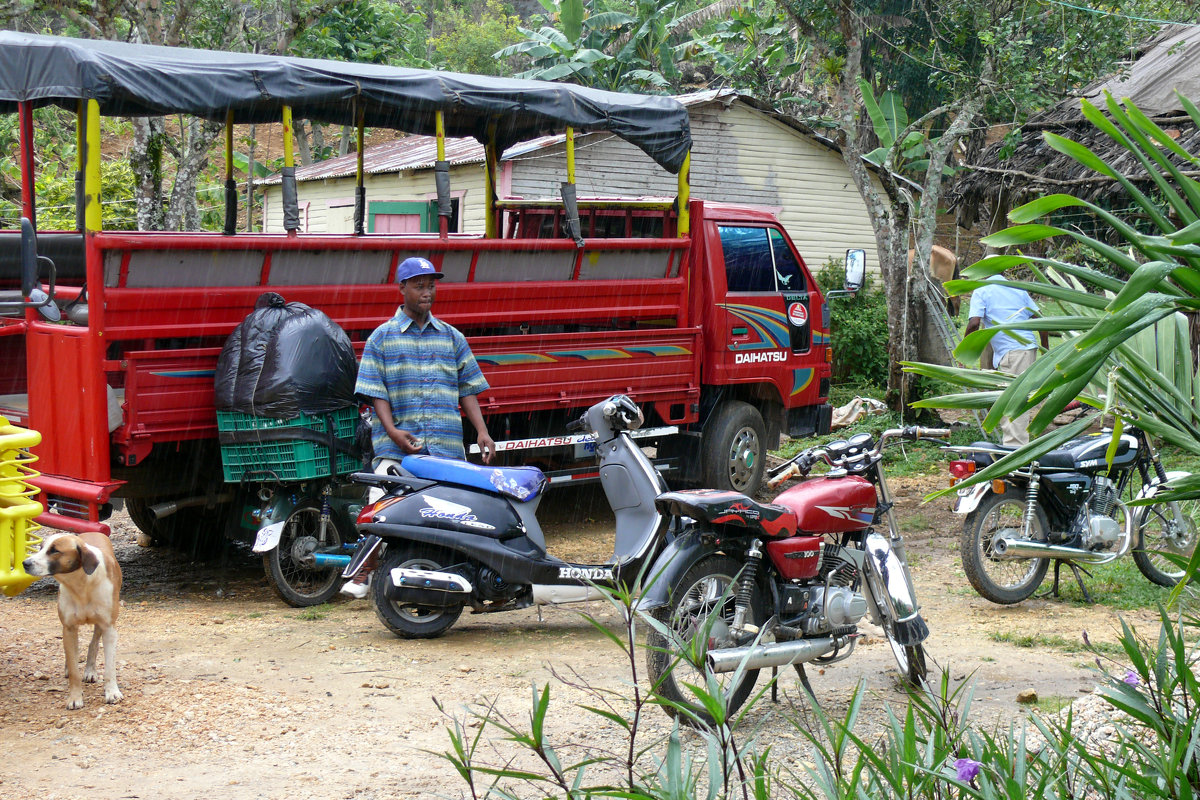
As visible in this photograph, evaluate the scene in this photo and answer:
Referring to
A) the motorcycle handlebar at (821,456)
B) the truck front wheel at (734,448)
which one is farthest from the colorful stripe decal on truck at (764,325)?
the motorcycle handlebar at (821,456)

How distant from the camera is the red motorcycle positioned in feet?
14.0

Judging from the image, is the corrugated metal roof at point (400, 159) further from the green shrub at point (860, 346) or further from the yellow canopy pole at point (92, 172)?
the yellow canopy pole at point (92, 172)

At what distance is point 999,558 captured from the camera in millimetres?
6199

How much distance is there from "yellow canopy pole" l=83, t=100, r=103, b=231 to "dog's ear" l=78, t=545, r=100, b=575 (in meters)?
1.98

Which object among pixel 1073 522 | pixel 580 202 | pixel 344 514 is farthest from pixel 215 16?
pixel 1073 522

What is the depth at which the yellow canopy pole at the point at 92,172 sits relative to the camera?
Answer: 5734mm

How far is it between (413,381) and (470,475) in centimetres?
80

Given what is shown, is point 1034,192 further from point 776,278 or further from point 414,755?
point 414,755

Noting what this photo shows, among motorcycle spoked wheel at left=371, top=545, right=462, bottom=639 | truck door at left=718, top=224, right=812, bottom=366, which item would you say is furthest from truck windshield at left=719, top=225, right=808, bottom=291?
motorcycle spoked wheel at left=371, top=545, right=462, bottom=639

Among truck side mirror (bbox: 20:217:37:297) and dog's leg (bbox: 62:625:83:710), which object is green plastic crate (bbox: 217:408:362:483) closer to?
truck side mirror (bbox: 20:217:37:297)

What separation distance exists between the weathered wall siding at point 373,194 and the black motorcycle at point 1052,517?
992 centimetres

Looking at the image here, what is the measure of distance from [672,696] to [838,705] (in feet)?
2.74

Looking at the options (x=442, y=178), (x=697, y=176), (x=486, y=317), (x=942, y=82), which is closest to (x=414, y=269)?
(x=486, y=317)

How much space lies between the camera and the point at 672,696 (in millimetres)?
4211
